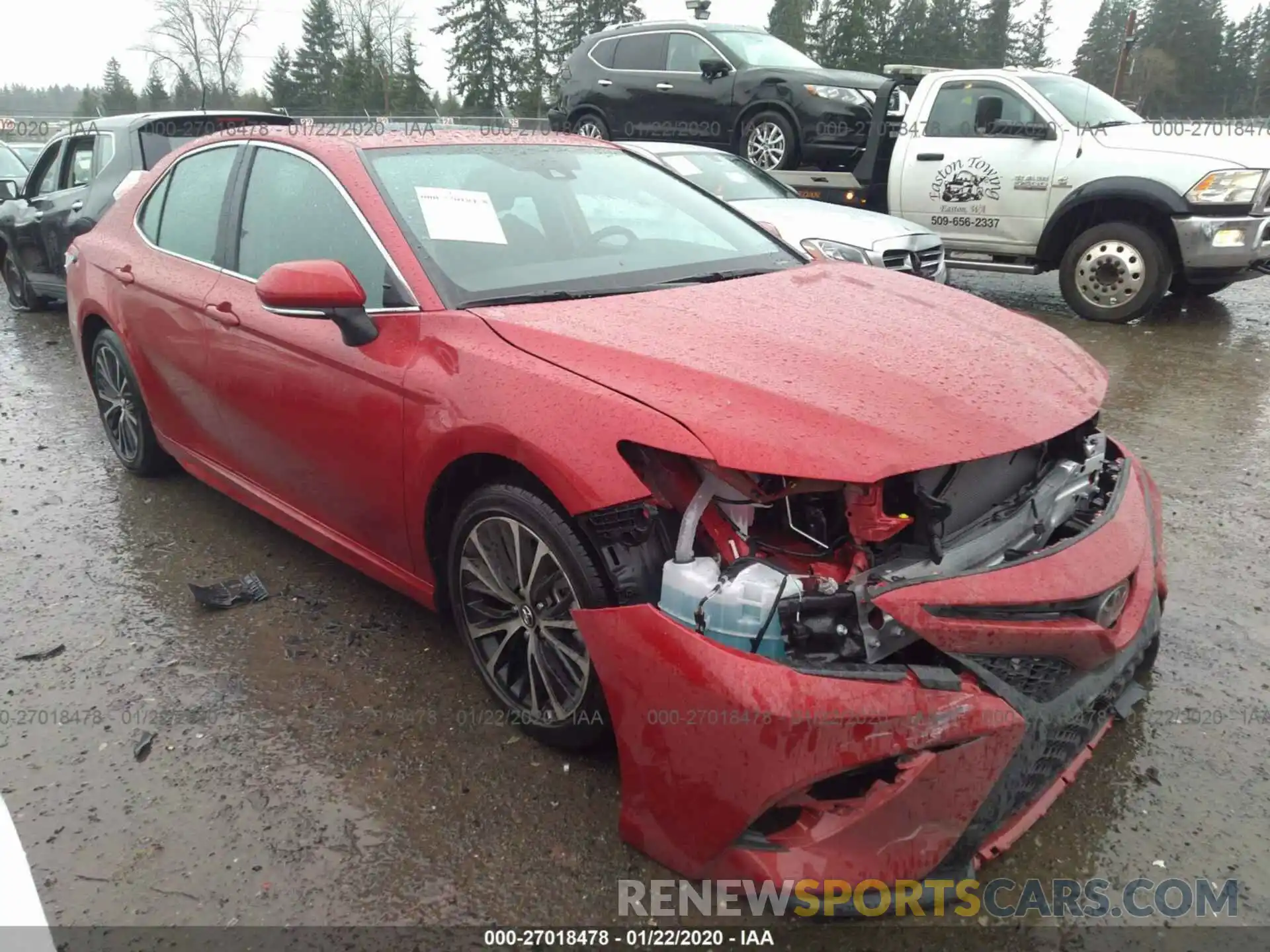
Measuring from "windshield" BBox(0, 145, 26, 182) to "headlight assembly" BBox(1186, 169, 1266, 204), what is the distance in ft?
47.4

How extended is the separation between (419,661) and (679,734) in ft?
4.48

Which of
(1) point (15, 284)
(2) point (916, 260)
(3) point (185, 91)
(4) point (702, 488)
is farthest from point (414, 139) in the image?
(3) point (185, 91)

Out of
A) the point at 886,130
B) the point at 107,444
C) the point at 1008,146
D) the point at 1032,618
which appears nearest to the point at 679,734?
the point at 1032,618

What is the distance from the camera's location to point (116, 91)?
185ft

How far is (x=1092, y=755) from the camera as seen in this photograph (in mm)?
2490

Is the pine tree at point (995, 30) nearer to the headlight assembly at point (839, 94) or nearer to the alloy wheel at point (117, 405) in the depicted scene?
the headlight assembly at point (839, 94)

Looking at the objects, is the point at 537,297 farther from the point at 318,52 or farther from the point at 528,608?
the point at 318,52

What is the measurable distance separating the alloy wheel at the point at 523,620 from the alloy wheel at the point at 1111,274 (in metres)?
6.74

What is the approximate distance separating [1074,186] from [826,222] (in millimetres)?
2355

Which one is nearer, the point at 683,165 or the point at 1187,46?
the point at 683,165

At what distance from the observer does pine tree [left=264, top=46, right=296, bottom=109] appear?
51531 mm

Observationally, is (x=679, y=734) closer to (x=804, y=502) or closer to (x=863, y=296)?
(x=804, y=502)

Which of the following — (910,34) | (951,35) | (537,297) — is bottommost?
(537,297)

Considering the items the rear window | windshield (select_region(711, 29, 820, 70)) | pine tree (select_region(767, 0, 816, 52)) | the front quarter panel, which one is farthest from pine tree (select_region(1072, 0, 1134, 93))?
the front quarter panel
